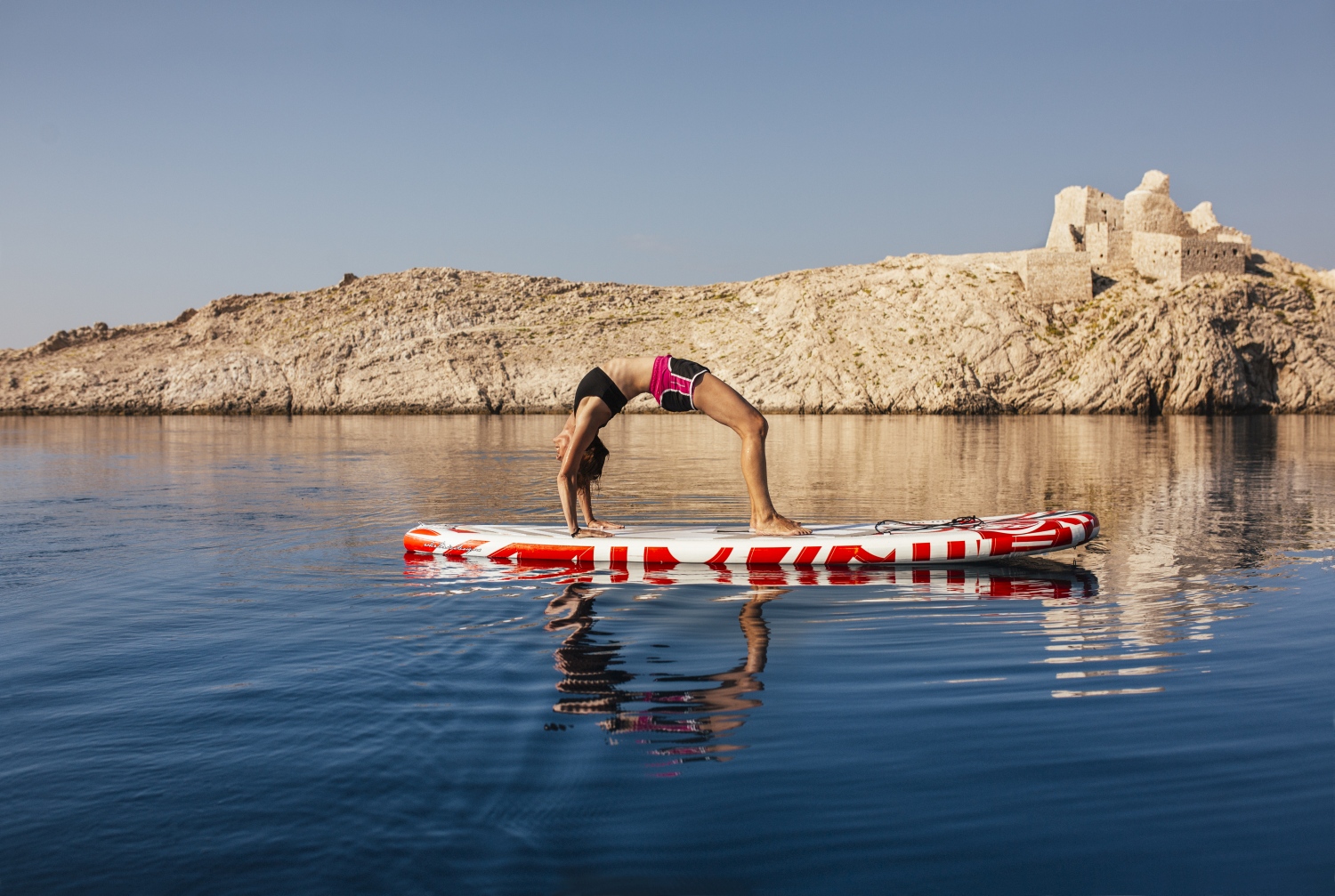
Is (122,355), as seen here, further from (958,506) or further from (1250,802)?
(1250,802)

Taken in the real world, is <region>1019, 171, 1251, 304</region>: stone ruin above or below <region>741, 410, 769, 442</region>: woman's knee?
above

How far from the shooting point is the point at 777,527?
10.6 m

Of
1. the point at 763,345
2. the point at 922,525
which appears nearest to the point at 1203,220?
the point at 763,345

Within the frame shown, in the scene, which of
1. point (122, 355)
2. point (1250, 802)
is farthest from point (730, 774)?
point (122, 355)

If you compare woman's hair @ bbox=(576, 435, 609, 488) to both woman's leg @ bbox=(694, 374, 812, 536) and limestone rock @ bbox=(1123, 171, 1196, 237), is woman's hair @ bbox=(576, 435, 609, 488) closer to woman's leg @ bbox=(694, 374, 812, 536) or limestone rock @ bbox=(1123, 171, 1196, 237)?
woman's leg @ bbox=(694, 374, 812, 536)

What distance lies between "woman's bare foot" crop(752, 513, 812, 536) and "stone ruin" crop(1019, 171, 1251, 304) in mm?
68210

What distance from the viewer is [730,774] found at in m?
4.38

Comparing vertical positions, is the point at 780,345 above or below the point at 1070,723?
above

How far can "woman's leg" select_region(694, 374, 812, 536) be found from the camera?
33.8 feet

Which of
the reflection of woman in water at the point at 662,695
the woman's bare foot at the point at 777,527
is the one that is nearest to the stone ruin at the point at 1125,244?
the woman's bare foot at the point at 777,527

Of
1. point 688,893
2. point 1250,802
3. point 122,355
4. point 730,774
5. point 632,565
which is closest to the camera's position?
point 688,893

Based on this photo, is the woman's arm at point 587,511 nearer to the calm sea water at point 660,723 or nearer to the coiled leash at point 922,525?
the calm sea water at point 660,723

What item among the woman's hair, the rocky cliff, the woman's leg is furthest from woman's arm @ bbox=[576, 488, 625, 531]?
the rocky cliff

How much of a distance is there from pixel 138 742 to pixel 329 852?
180cm
